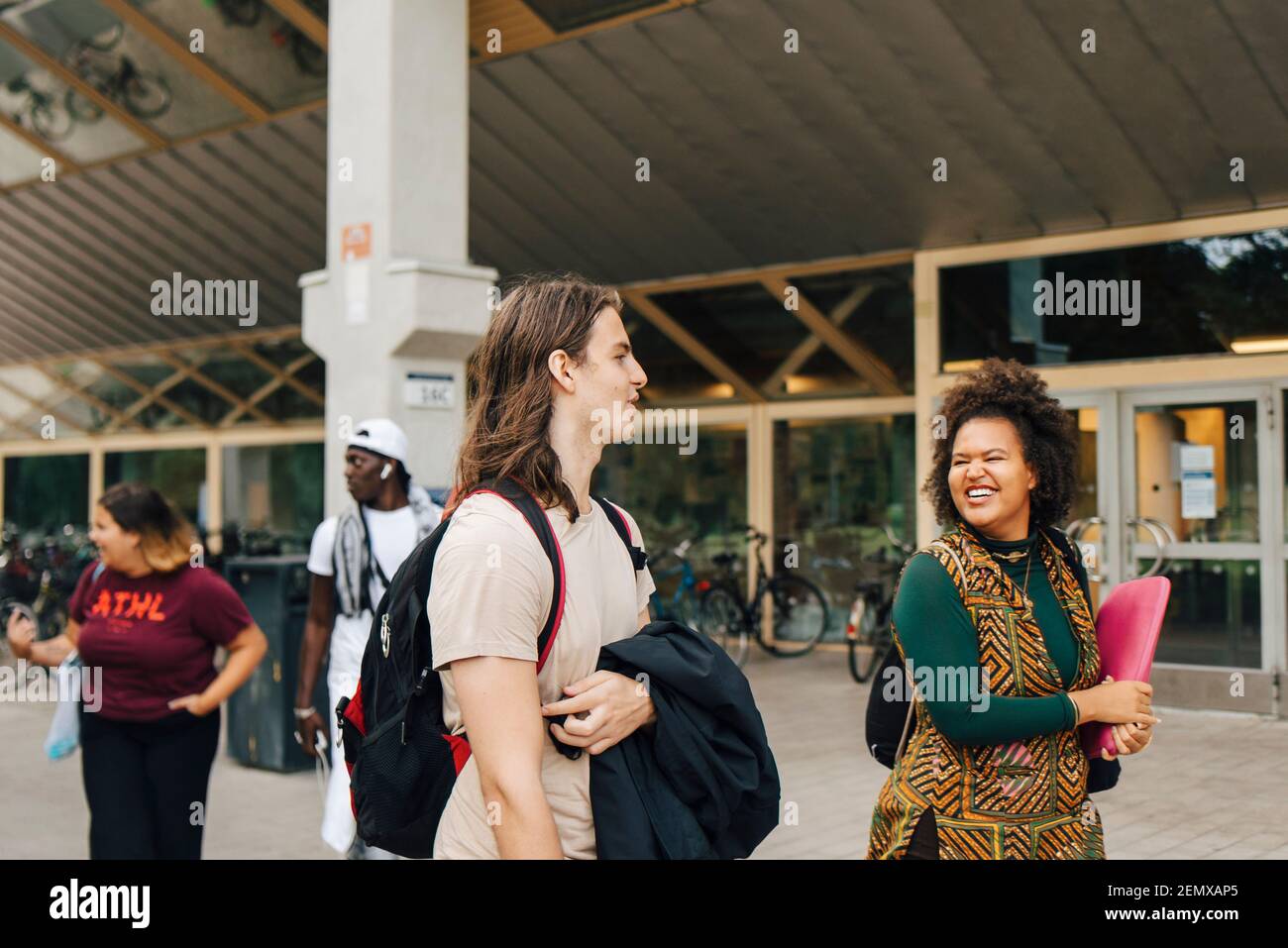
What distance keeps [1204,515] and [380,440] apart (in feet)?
21.7

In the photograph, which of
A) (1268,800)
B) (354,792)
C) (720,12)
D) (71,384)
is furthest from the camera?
(71,384)

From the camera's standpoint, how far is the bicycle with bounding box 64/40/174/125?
34.5 ft

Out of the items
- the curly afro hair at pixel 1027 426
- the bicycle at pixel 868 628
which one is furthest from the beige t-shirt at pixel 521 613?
the bicycle at pixel 868 628

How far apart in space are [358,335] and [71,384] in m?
13.3

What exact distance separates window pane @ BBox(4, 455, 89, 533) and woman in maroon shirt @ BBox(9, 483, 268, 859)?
50.8 ft

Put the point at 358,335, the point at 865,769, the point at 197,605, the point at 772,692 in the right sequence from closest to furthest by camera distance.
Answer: the point at 197,605 → the point at 358,335 → the point at 865,769 → the point at 772,692

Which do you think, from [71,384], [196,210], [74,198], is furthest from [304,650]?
[71,384]

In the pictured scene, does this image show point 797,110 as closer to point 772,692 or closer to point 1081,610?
point 772,692

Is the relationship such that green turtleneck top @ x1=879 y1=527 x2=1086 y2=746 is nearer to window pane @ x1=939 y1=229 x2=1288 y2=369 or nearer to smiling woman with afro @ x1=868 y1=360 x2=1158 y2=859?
smiling woman with afro @ x1=868 y1=360 x2=1158 y2=859

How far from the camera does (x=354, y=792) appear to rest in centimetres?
→ 195

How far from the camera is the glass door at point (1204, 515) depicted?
8828 mm

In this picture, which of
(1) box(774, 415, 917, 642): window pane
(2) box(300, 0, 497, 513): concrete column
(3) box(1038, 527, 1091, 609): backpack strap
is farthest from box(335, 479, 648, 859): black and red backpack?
(1) box(774, 415, 917, 642): window pane

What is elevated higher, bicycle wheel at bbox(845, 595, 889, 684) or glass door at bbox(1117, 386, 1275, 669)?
glass door at bbox(1117, 386, 1275, 669)

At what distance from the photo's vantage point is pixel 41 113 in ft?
38.4
